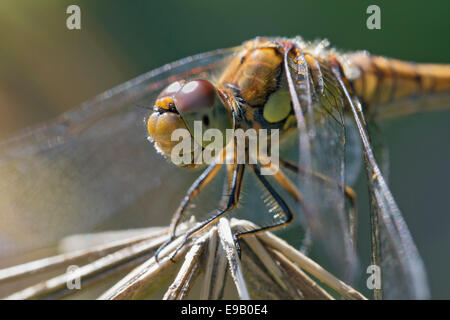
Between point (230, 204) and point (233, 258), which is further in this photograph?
point (230, 204)

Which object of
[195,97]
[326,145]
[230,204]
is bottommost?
[230,204]

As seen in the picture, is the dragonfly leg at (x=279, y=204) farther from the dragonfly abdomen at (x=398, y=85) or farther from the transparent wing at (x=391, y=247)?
the dragonfly abdomen at (x=398, y=85)

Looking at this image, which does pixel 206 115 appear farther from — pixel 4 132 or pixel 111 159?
pixel 4 132

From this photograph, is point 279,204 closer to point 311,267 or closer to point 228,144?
point 228,144

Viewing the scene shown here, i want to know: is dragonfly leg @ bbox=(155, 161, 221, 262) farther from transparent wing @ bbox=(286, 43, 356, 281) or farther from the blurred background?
the blurred background

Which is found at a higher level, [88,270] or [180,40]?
[180,40]

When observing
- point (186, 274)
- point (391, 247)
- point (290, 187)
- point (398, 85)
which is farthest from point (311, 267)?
point (398, 85)

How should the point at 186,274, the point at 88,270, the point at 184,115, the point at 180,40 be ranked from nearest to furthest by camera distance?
the point at 186,274 → the point at 88,270 → the point at 184,115 → the point at 180,40
